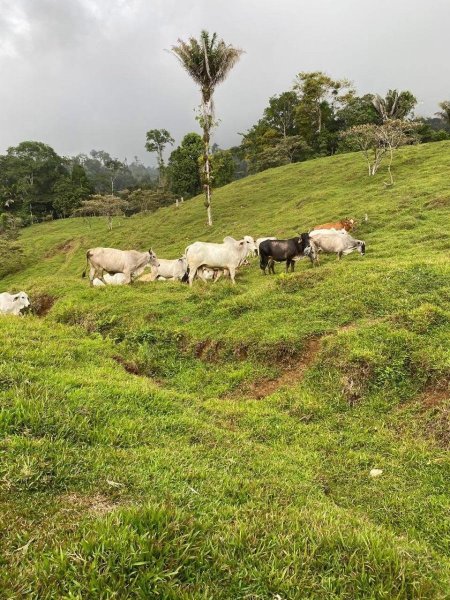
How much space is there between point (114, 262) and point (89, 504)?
12886 mm

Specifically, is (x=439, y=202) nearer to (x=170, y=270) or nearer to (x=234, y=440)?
(x=170, y=270)

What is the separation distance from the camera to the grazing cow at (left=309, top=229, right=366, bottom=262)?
16.2 m

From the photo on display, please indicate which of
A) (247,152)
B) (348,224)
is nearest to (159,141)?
(247,152)

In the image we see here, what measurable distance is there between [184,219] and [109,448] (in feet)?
109

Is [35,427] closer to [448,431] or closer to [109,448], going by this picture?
[109,448]

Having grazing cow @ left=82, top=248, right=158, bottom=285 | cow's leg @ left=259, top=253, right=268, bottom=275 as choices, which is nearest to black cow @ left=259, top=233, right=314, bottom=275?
cow's leg @ left=259, top=253, right=268, bottom=275

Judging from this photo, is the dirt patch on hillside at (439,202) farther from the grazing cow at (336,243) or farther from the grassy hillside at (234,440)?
the grassy hillside at (234,440)

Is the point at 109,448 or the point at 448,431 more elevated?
the point at 109,448

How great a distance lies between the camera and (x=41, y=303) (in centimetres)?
1473

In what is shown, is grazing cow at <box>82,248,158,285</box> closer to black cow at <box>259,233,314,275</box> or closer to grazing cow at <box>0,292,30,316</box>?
grazing cow at <box>0,292,30,316</box>

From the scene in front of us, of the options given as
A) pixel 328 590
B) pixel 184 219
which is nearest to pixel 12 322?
pixel 328 590

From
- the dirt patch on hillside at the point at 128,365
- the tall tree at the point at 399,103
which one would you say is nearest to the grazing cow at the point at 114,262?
the dirt patch on hillside at the point at 128,365

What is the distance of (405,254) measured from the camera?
46.5ft

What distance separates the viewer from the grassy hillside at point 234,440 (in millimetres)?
2592
